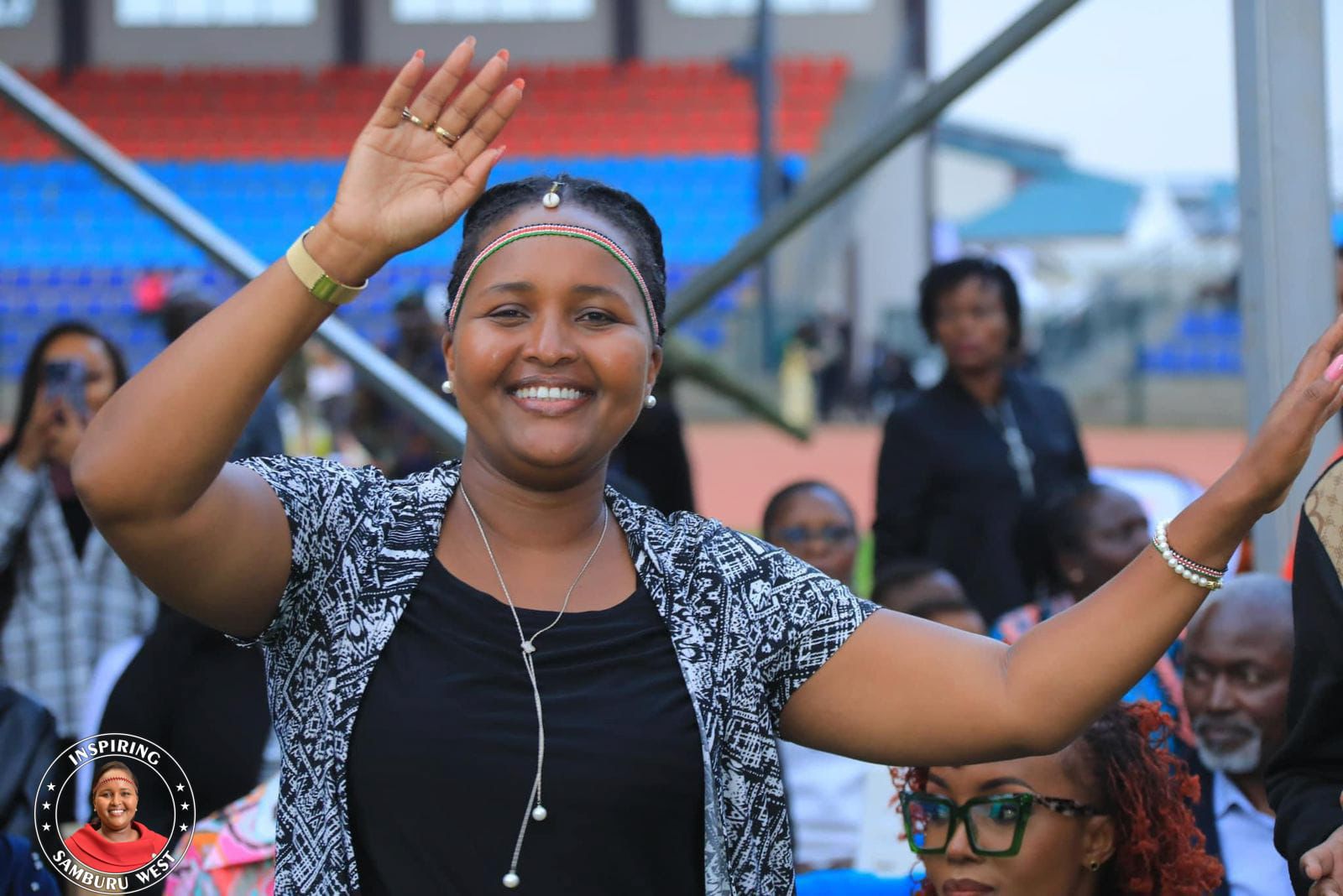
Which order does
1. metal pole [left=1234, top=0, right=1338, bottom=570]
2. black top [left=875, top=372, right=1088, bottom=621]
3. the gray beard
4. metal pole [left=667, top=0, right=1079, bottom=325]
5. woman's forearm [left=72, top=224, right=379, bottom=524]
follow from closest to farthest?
woman's forearm [left=72, top=224, right=379, bottom=524] < the gray beard < metal pole [left=1234, top=0, right=1338, bottom=570] < metal pole [left=667, top=0, right=1079, bottom=325] < black top [left=875, top=372, right=1088, bottom=621]

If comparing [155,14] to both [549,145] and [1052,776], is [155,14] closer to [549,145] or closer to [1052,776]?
[549,145]

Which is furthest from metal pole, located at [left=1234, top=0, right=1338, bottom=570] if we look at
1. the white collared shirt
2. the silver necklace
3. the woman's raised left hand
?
the silver necklace

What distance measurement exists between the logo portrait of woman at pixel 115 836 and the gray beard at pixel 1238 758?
182cm

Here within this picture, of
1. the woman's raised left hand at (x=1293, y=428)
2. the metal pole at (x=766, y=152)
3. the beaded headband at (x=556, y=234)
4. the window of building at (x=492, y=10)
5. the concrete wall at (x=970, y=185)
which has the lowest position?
the woman's raised left hand at (x=1293, y=428)

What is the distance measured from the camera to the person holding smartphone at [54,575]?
3854 millimetres

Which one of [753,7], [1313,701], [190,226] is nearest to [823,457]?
[753,7]

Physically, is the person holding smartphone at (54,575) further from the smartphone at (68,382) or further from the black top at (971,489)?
the black top at (971,489)

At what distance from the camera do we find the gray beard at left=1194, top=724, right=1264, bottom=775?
296 cm

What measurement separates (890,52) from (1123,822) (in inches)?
1056

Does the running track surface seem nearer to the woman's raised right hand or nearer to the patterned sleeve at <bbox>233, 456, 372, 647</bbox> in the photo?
the patterned sleeve at <bbox>233, 456, 372, 647</bbox>

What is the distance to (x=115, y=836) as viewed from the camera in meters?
Answer: 2.46

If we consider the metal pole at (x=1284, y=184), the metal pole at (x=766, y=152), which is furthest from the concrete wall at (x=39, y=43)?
the metal pole at (x=1284, y=184)

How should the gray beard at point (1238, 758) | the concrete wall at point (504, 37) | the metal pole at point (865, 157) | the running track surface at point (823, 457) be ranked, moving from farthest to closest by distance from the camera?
the concrete wall at point (504, 37)
the running track surface at point (823, 457)
the metal pole at point (865, 157)
the gray beard at point (1238, 758)

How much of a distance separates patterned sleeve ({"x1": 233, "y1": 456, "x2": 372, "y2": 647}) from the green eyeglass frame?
1.08 m
